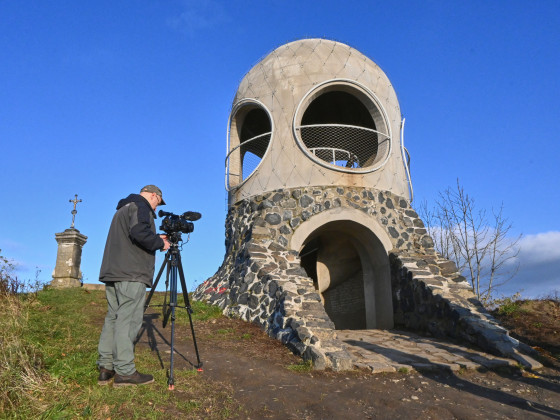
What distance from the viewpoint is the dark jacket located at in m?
3.88

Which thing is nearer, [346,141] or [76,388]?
[76,388]

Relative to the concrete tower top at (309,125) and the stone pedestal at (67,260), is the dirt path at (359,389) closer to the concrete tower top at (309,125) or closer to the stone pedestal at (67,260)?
the concrete tower top at (309,125)

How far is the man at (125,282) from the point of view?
3750 millimetres

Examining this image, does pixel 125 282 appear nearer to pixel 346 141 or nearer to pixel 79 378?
pixel 79 378

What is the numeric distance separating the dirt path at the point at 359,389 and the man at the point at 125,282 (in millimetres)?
974

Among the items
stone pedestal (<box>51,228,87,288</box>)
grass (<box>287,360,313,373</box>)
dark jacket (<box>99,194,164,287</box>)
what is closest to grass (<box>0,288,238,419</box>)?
dark jacket (<box>99,194,164,287</box>)

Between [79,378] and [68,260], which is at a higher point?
[68,260]

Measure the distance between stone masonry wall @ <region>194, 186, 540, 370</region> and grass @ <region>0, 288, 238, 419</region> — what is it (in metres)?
2.02

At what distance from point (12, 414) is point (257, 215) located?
6.62 m

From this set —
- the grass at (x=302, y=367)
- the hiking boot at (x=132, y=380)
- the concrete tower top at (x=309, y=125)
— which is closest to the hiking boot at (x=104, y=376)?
the hiking boot at (x=132, y=380)

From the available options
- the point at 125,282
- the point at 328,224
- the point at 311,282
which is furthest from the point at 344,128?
the point at 125,282

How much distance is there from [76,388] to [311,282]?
16.1 feet

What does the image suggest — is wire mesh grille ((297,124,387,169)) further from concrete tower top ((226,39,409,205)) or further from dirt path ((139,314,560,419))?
dirt path ((139,314,560,419))

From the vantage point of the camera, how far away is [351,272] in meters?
11.2
